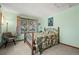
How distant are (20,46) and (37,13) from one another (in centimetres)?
87

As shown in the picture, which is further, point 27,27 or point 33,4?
point 27,27

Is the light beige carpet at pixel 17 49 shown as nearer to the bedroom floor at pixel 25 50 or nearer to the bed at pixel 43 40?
the bedroom floor at pixel 25 50

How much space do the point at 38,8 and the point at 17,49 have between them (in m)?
1.06

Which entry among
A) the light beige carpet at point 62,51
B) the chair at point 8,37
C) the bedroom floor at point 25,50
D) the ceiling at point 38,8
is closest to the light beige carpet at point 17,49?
the bedroom floor at point 25,50

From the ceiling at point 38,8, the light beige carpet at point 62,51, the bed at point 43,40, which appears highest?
the ceiling at point 38,8

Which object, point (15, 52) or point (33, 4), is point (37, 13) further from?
point (15, 52)

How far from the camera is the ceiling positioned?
1695 millimetres

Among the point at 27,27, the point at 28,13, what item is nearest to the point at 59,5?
the point at 28,13

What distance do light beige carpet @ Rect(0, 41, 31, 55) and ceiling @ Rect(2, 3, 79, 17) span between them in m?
0.75

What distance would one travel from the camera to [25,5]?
1708 mm

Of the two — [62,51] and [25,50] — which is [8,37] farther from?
[62,51]

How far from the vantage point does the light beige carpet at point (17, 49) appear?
5.51ft

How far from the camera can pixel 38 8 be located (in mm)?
1767

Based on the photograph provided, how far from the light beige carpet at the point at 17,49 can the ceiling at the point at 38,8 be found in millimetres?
750
